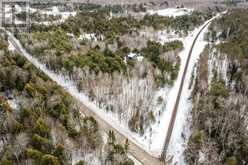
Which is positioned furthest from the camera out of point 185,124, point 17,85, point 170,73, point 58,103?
point 170,73

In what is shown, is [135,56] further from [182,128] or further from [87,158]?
[87,158]

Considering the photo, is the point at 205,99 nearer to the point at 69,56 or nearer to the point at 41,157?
the point at 41,157

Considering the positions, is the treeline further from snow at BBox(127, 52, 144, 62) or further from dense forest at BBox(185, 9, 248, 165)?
dense forest at BBox(185, 9, 248, 165)

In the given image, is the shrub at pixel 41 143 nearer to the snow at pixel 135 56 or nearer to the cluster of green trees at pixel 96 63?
the cluster of green trees at pixel 96 63

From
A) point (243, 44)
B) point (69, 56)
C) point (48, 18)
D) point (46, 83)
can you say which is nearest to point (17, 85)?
point (46, 83)

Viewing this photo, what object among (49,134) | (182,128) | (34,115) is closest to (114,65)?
(182,128)

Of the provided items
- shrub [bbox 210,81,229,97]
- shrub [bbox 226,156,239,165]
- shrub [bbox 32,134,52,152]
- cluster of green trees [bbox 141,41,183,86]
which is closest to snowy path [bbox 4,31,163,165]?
shrub [bbox 226,156,239,165]
